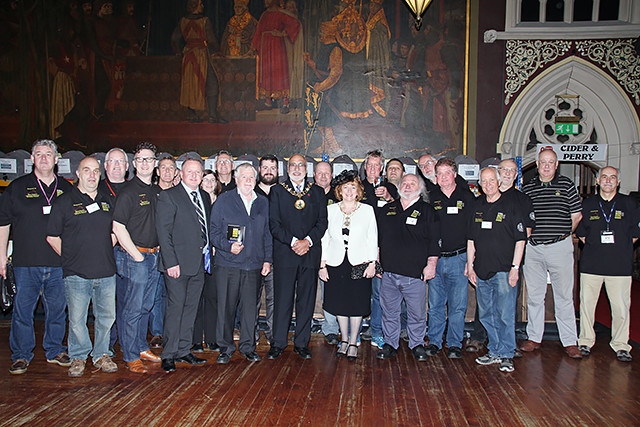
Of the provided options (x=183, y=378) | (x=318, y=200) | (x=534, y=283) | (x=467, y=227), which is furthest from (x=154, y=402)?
(x=534, y=283)

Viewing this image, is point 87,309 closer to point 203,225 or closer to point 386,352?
point 203,225

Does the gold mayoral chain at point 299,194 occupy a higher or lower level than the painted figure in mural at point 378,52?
lower

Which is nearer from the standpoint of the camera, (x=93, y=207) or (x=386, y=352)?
(x=93, y=207)

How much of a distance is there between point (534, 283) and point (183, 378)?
3170 mm

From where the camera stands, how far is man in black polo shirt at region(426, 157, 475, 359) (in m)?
4.29

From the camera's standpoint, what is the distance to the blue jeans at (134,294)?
150 inches

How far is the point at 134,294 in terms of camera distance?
3812 millimetres

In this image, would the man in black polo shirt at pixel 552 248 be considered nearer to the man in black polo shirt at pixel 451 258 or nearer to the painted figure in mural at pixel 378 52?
the man in black polo shirt at pixel 451 258

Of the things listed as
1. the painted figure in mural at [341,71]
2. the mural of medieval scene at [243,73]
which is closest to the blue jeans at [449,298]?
the mural of medieval scene at [243,73]

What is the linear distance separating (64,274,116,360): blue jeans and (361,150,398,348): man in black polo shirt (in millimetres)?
2286

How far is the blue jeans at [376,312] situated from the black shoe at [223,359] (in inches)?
54.6

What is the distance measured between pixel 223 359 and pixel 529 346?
9.10 ft

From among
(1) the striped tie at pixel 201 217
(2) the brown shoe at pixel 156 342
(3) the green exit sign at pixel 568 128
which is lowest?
(2) the brown shoe at pixel 156 342

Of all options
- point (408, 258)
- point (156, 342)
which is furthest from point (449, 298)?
point (156, 342)
